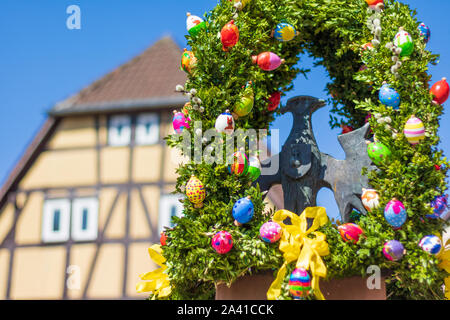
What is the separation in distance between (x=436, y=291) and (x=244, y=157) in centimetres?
103

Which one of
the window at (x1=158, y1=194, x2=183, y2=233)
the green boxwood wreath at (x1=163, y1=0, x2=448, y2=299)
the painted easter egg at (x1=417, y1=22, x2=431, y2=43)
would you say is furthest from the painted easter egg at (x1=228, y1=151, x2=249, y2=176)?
the window at (x1=158, y1=194, x2=183, y2=233)

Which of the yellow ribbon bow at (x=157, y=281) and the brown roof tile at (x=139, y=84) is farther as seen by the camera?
the brown roof tile at (x=139, y=84)

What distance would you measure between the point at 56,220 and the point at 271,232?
6.30 meters

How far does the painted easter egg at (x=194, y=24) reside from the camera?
9.64ft

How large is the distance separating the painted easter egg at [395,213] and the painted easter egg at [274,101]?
0.87 meters

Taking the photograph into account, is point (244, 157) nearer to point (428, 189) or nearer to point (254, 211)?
point (254, 211)

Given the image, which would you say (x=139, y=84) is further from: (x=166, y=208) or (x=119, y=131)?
(x=166, y=208)

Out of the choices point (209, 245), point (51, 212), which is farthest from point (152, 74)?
point (209, 245)

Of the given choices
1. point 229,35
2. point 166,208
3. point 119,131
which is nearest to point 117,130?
point 119,131

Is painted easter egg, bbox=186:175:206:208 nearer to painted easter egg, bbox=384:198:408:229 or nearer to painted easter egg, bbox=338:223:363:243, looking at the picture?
painted easter egg, bbox=338:223:363:243

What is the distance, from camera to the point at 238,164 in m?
2.64

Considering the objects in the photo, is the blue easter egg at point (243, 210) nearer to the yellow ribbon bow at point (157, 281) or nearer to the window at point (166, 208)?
the yellow ribbon bow at point (157, 281)

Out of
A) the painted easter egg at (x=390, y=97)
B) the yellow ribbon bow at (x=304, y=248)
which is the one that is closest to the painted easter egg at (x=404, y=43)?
the painted easter egg at (x=390, y=97)

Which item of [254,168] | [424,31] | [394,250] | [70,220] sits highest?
[424,31]
